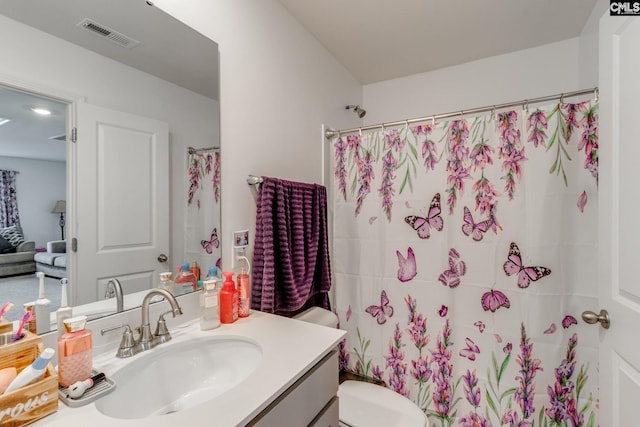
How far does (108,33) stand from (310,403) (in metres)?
1.26

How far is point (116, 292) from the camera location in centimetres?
95

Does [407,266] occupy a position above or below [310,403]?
above

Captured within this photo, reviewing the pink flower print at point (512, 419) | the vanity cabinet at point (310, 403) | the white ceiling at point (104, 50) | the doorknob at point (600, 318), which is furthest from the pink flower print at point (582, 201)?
the white ceiling at point (104, 50)

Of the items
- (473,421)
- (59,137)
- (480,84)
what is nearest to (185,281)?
(59,137)

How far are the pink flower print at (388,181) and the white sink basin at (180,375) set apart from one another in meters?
1.05

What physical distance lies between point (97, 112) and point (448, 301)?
1668 millimetres

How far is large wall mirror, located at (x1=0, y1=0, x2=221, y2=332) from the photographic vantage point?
0.78 metres

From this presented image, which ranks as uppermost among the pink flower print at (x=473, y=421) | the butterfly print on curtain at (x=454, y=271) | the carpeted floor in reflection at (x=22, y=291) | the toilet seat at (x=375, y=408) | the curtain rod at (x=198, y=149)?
the curtain rod at (x=198, y=149)

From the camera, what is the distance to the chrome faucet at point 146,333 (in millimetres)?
876

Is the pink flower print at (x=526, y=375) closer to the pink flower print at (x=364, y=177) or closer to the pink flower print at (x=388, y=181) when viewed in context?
the pink flower print at (x=388, y=181)

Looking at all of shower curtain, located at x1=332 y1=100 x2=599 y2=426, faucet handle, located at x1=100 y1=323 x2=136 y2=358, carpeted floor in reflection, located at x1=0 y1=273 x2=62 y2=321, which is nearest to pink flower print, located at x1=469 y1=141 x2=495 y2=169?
shower curtain, located at x1=332 y1=100 x2=599 y2=426

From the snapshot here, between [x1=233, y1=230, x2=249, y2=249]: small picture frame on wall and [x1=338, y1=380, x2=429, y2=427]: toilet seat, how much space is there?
0.88 meters

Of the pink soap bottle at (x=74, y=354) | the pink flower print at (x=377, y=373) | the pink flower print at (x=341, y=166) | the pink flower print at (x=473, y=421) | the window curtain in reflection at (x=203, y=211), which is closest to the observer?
the pink soap bottle at (x=74, y=354)

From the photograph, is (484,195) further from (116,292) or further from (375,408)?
(116,292)
